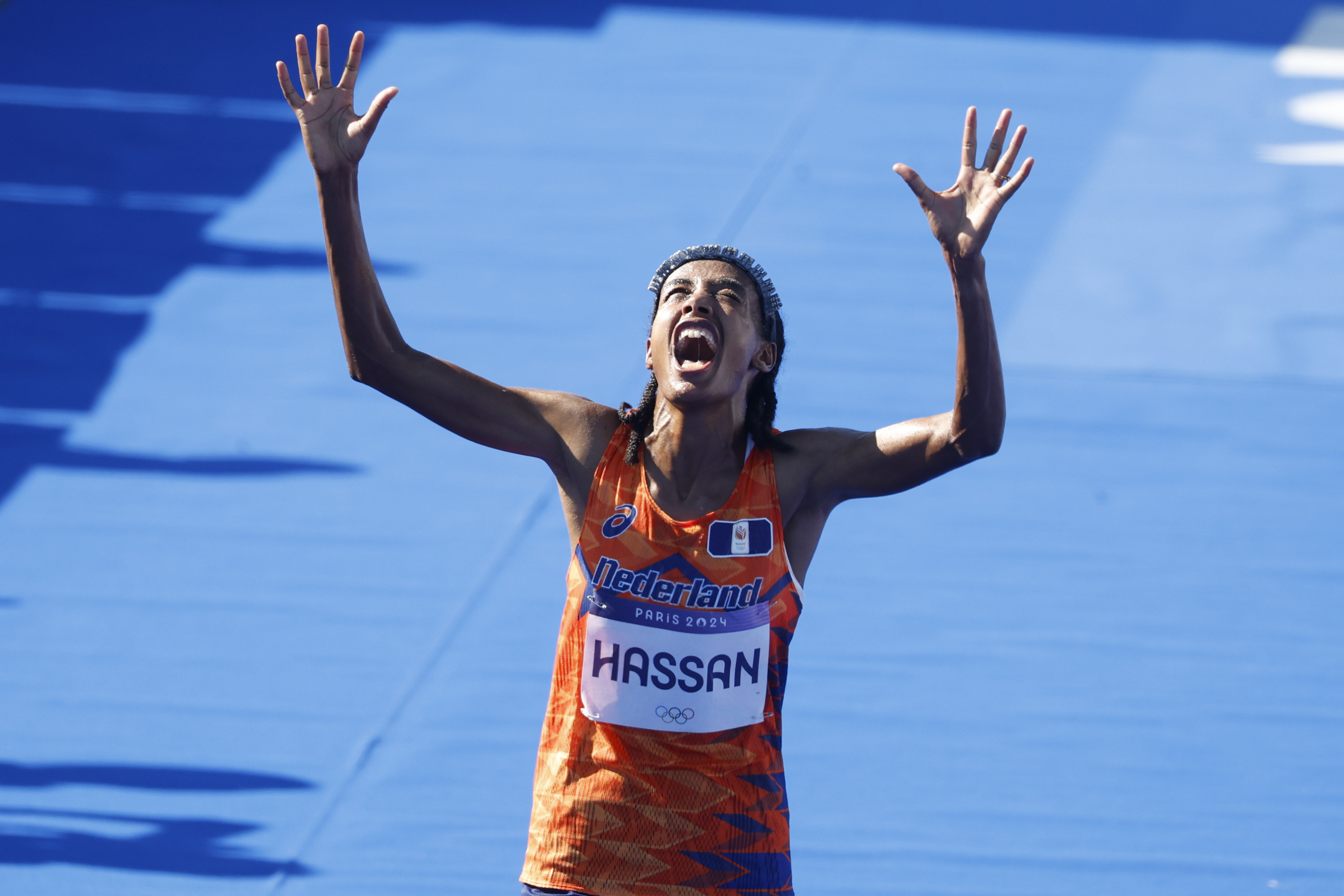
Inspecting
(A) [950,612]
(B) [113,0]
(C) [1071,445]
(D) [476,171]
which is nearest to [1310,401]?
(C) [1071,445]

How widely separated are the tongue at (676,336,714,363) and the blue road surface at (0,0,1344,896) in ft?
6.77

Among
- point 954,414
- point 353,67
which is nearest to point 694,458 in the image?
point 954,414

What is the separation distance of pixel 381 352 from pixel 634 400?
4.10 m

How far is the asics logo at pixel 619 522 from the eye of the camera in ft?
10.5

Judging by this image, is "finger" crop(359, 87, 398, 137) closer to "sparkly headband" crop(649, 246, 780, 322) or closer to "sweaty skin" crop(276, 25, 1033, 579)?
"sweaty skin" crop(276, 25, 1033, 579)

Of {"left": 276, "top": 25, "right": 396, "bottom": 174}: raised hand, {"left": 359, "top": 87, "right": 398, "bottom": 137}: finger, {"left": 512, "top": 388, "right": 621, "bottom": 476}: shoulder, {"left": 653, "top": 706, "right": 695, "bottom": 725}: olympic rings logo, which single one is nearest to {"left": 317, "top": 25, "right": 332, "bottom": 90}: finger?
{"left": 276, "top": 25, "right": 396, "bottom": 174}: raised hand

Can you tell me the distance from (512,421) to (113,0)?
955 cm

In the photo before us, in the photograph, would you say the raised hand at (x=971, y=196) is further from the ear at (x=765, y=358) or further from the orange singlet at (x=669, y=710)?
the orange singlet at (x=669, y=710)

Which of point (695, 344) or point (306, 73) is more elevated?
point (306, 73)

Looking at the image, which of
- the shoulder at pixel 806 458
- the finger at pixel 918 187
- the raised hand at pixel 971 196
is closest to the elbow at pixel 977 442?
the shoulder at pixel 806 458

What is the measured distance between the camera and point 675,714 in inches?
122

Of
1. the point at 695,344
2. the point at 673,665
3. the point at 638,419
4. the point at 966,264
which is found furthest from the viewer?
the point at 638,419

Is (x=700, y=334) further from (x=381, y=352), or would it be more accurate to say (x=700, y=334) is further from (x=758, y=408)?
(x=381, y=352)

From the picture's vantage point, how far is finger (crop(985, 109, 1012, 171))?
311 cm
